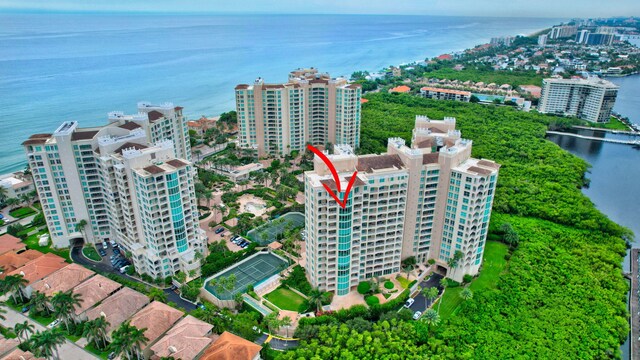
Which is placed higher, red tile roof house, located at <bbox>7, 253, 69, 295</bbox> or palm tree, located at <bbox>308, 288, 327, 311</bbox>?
red tile roof house, located at <bbox>7, 253, 69, 295</bbox>

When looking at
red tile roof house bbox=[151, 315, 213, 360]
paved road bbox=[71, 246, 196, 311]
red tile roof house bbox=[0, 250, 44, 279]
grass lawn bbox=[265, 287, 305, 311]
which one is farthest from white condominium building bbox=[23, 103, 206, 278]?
red tile roof house bbox=[151, 315, 213, 360]

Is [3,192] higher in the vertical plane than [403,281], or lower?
higher

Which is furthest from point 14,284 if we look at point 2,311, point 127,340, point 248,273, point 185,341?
point 248,273

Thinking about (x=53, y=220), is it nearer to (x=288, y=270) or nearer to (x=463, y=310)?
(x=288, y=270)

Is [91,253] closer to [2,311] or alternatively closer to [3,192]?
[2,311]

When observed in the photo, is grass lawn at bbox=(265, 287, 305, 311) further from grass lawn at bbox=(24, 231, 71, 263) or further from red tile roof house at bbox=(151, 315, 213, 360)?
grass lawn at bbox=(24, 231, 71, 263)

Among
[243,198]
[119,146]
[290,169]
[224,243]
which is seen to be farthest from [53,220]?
[290,169]
